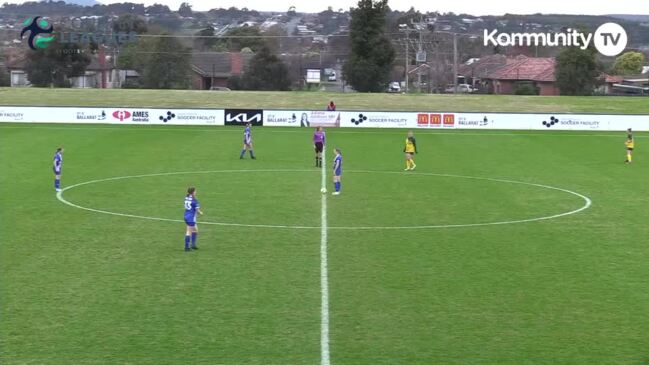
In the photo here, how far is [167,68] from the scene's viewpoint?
11025cm

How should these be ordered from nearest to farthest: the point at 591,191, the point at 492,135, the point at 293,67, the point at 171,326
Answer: the point at 171,326, the point at 591,191, the point at 492,135, the point at 293,67

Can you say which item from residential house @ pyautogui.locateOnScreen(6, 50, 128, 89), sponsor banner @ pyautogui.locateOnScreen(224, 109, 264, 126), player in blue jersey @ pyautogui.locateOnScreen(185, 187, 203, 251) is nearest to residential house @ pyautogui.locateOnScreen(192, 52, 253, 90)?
residential house @ pyautogui.locateOnScreen(6, 50, 128, 89)

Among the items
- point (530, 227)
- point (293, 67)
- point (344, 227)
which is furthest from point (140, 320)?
point (293, 67)

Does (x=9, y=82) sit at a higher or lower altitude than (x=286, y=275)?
higher

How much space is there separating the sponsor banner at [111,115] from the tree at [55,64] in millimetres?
40334

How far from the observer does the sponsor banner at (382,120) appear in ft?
220

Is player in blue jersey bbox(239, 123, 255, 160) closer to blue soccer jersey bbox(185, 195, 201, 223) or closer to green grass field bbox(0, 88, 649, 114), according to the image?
blue soccer jersey bbox(185, 195, 201, 223)

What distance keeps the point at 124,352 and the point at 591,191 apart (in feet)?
82.8

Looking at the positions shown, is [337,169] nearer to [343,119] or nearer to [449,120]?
[343,119]

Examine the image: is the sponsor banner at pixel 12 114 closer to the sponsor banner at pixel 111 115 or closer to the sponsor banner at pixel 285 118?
the sponsor banner at pixel 111 115

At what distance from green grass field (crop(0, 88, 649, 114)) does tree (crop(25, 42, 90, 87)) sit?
17.0 metres

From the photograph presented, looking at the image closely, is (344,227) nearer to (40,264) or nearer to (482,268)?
(482,268)

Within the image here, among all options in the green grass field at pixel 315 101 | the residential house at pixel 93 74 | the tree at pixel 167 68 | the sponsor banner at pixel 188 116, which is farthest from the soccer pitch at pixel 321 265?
the residential house at pixel 93 74

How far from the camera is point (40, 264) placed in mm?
21562
